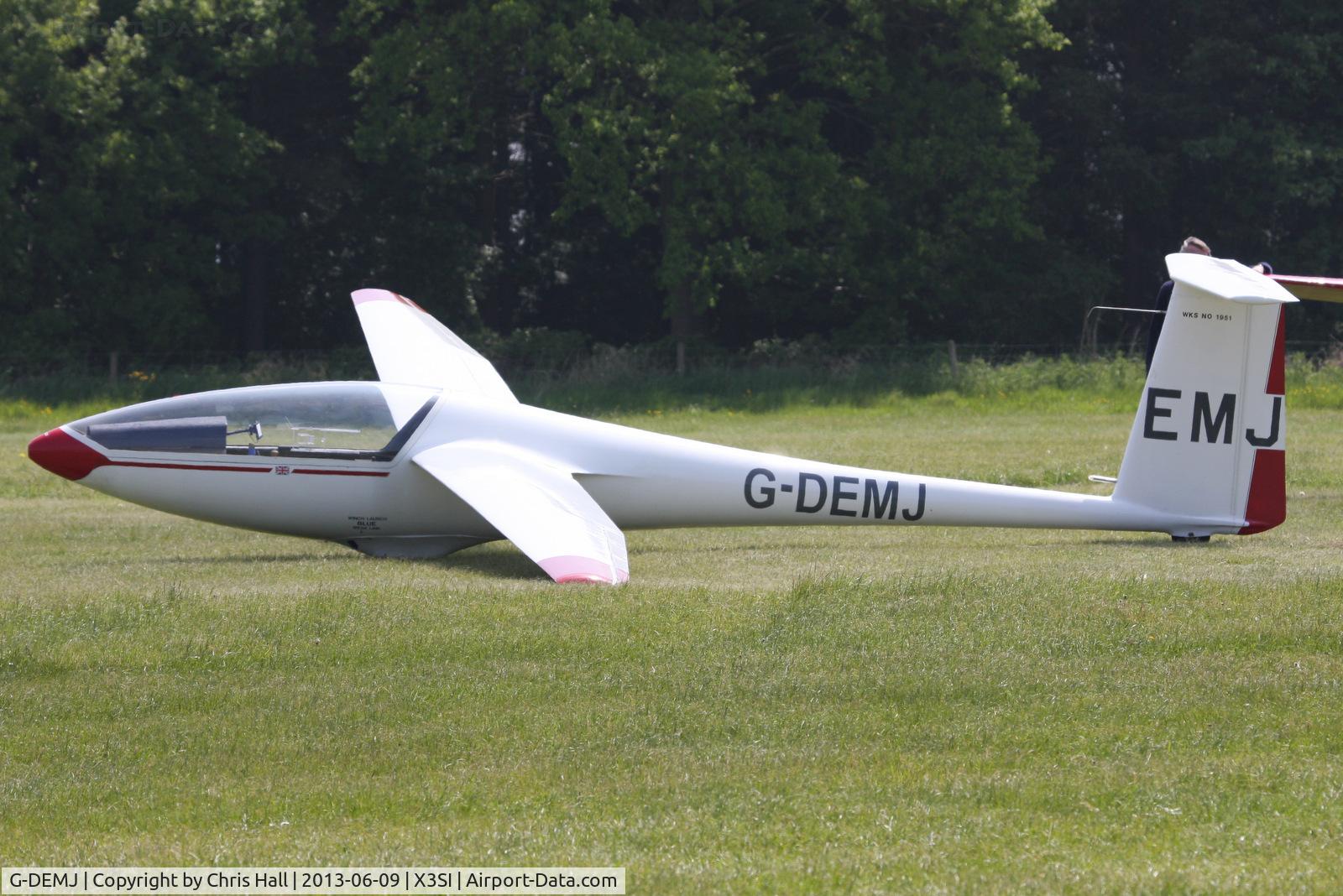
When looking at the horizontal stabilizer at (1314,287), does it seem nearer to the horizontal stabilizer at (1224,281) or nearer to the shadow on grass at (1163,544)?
the horizontal stabilizer at (1224,281)

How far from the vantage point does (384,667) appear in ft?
25.4

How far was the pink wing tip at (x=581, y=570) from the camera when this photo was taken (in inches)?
368

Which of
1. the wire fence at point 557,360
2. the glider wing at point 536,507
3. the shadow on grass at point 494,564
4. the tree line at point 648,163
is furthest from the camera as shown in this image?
the tree line at point 648,163

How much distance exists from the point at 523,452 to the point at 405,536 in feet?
3.82

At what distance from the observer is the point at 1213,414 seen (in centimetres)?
1135

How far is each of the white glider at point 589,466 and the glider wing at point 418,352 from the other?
4.08ft

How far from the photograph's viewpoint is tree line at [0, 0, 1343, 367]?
114ft

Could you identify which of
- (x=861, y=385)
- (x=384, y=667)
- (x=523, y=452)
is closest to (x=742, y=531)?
(x=523, y=452)

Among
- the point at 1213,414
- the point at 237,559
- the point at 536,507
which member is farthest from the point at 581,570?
the point at 1213,414

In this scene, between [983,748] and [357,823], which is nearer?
[357,823]

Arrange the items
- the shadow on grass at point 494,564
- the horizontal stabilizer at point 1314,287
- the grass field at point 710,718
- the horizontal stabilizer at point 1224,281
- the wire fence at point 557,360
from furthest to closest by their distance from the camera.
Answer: the wire fence at point 557,360, the horizontal stabilizer at point 1314,287, the shadow on grass at point 494,564, the horizontal stabilizer at point 1224,281, the grass field at point 710,718

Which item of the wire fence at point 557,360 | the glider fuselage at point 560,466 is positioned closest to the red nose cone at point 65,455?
the glider fuselage at point 560,466

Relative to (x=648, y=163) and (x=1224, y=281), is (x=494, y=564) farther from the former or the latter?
(x=648, y=163)

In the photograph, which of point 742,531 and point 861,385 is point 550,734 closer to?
point 742,531
